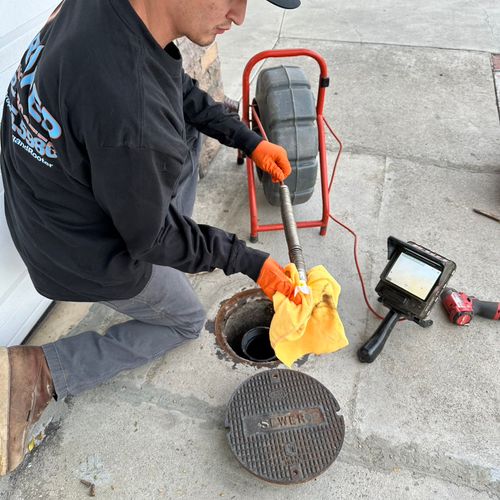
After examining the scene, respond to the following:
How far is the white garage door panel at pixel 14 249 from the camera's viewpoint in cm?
172

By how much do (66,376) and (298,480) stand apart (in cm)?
100

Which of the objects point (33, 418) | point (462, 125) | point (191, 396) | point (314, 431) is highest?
point (33, 418)

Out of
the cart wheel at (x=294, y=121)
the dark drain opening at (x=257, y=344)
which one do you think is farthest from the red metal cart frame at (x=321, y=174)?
the dark drain opening at (x=257, y=344)

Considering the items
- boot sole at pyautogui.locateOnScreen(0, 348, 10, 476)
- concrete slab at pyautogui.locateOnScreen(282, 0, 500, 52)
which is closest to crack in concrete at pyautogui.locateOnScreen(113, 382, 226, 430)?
boot sole at pyautogui.locateOnScreen(0, 348, 10, 476)

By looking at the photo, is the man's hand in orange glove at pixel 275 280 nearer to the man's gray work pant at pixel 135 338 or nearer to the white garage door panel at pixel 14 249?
the man's gray work pant at pixel 135 338

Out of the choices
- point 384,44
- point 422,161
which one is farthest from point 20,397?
point 384,44

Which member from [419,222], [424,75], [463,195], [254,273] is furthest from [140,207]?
[424,75]

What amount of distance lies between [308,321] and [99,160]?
919mm

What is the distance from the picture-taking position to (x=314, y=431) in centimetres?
176

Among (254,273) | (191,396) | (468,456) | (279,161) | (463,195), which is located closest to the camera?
(254,273)

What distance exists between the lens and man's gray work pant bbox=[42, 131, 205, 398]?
5.83 feet

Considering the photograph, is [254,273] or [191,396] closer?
[254,273]

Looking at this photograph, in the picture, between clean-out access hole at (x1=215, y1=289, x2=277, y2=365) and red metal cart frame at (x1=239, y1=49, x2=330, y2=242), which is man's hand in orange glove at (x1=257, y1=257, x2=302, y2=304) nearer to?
clean-out access hole at (x1=215, y1=289, x2=277, y2=365)

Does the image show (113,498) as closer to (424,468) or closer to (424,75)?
(424,468)
